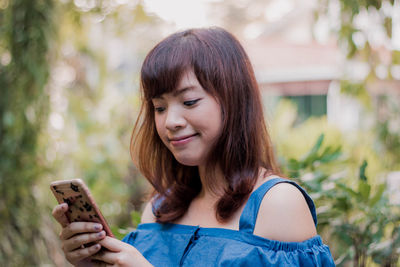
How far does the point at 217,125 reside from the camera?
127 cm

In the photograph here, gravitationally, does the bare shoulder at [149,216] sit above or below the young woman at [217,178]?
below

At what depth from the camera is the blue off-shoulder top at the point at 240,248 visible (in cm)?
114

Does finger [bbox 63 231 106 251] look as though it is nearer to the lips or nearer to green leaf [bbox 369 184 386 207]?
the lips

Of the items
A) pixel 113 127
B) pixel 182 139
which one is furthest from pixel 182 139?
pixel 113 127

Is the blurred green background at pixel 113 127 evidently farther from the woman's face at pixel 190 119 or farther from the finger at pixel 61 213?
the finger at pixel 61 213

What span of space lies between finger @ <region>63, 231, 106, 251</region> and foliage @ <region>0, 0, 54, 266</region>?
5.50 feet

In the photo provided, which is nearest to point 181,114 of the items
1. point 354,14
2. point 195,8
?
point 354,14

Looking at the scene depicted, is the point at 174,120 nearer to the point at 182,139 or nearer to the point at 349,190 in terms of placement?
the point at 182,139

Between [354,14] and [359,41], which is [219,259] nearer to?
[354,14]

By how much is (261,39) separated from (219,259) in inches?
483

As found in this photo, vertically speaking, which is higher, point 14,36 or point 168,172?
point 14,36

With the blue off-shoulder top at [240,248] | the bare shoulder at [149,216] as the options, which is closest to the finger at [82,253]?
the blue off-shoulder top at [240,248]

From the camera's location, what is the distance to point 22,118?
2785 millimetres

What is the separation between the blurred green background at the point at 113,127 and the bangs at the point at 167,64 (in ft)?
1.00
